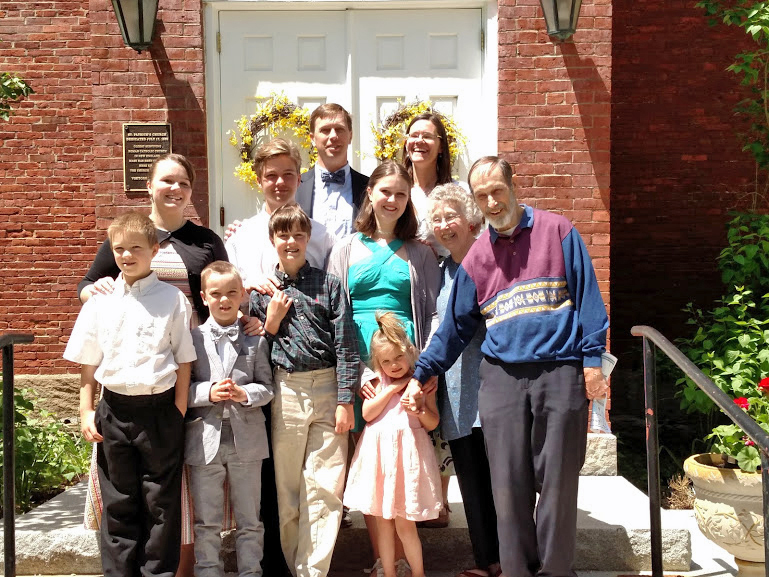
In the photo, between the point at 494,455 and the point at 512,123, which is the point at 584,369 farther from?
the point at 512,123

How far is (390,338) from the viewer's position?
3.76 meters

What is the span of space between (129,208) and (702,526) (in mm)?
4057

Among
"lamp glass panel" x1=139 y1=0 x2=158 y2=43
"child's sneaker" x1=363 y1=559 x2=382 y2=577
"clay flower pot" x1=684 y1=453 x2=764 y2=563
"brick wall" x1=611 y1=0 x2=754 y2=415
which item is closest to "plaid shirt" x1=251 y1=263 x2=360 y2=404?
"child's sneaker" x1=363 y1=559 x2=382 y2=577

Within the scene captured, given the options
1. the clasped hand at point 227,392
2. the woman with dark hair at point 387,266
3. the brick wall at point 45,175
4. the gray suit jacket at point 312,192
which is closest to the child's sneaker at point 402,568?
the woman with dark hair at point 387,266

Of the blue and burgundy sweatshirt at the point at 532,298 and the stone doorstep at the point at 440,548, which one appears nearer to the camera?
the blue and burgundy sweatshirt at the point at 532,298

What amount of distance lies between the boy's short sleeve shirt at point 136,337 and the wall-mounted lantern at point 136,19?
251 cm

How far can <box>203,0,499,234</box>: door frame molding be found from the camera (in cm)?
579

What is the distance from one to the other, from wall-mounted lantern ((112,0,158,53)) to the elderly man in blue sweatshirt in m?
3.01

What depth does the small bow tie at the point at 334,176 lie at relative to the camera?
4.53m

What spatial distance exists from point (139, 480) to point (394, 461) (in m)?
1.09

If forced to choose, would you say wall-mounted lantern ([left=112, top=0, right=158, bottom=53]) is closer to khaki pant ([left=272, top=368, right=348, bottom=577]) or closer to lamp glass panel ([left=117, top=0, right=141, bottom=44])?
lamp glass panel ([left=117, top=0, right=141, bottom=44])

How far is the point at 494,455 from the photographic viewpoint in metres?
3.55

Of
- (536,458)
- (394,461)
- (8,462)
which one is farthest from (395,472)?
(8,462)

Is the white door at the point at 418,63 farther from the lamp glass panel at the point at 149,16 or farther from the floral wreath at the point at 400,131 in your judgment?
the lamp glass panel at the point at 149,16
